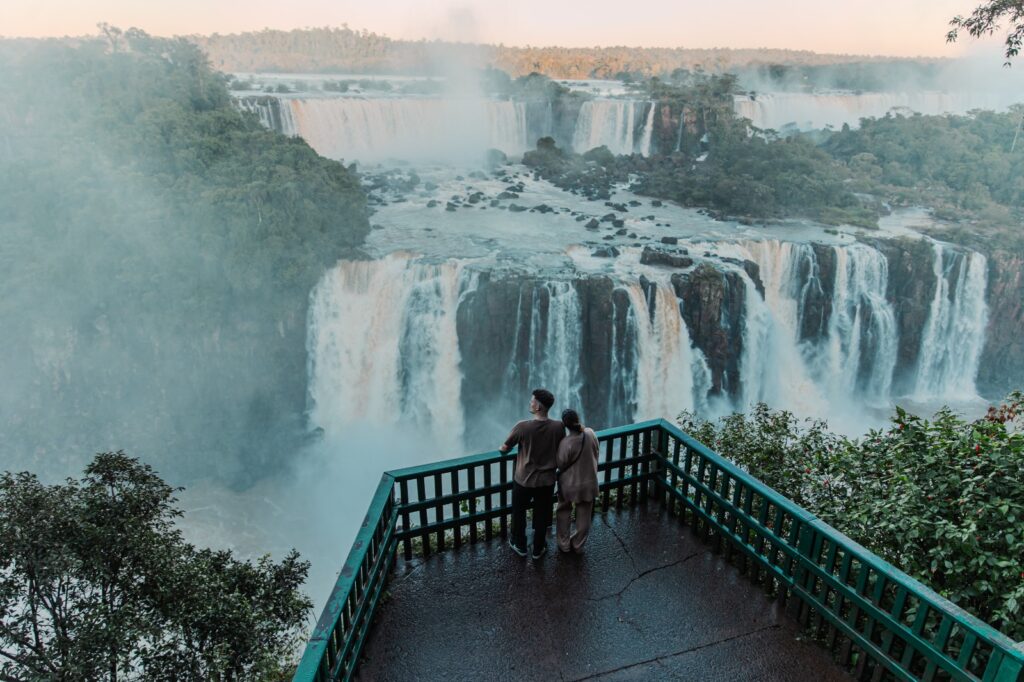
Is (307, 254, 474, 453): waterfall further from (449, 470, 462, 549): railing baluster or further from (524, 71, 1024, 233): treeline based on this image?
(449, 470, 462, 549): railing baluster

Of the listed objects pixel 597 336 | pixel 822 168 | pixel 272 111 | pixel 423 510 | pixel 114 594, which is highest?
pixel 272 111

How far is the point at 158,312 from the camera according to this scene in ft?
63.2

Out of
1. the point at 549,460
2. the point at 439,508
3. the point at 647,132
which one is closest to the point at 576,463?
the point at 549,460

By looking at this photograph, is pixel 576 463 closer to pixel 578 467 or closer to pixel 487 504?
pixel 578 467

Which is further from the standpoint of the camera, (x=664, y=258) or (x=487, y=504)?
(x=664, y=258)

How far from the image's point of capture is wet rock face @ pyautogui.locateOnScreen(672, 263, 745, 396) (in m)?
17.8

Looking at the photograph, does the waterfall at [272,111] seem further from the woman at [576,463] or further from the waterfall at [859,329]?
the woman at [576,463]

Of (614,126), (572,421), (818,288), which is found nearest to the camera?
(572,421)

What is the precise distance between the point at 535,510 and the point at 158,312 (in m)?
A: 17.7

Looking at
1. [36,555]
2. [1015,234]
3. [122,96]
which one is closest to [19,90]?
[122,96]

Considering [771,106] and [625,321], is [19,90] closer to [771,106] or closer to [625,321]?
[625,321]

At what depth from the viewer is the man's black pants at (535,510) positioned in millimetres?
4508

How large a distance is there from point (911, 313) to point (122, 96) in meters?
25.8

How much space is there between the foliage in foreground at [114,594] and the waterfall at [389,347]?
454 inches
